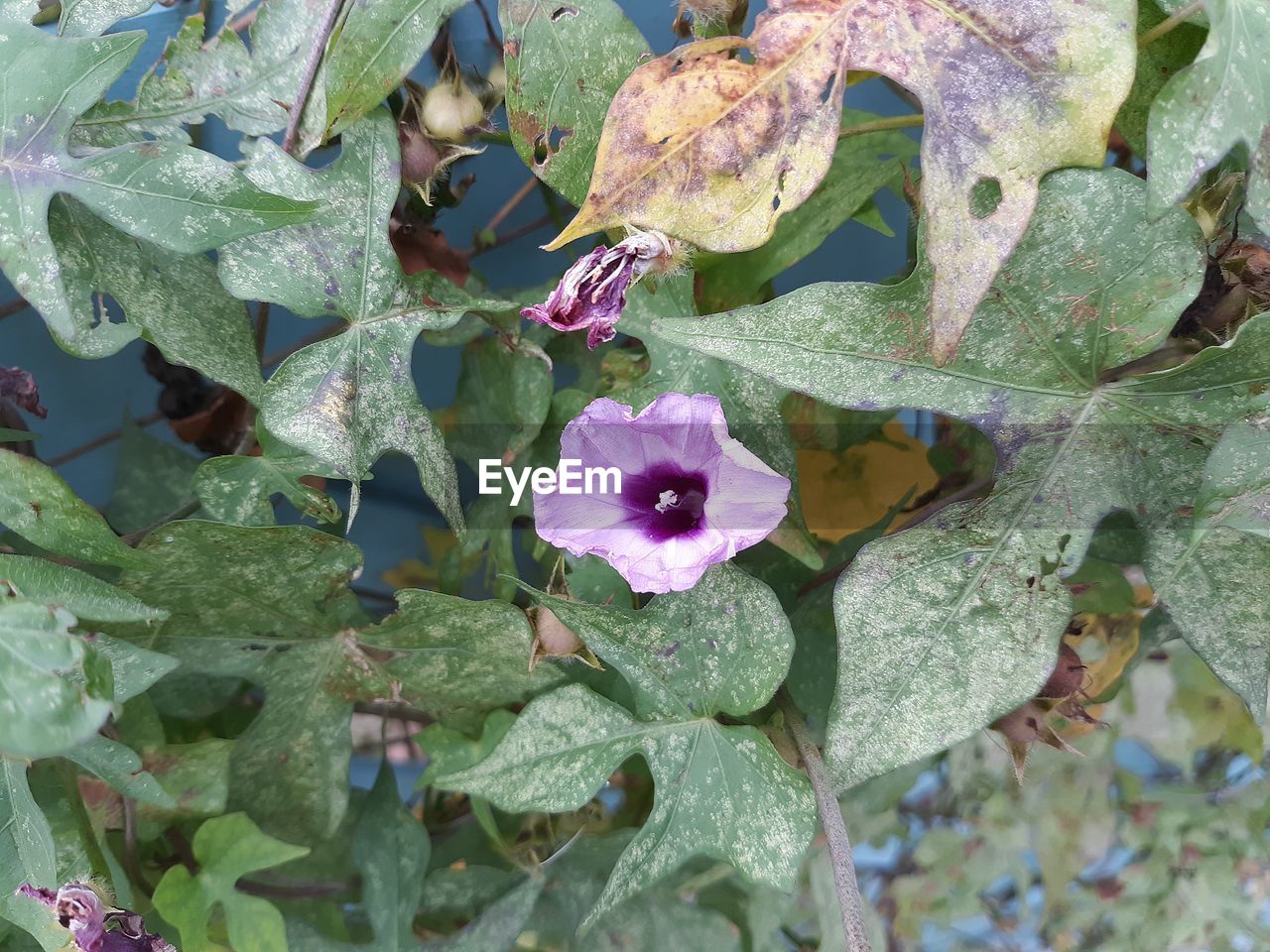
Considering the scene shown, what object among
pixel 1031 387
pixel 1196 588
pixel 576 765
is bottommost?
pixel 576 765

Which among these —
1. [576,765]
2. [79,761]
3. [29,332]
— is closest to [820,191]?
[576,765]

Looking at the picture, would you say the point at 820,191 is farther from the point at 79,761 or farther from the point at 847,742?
the point at 79,761

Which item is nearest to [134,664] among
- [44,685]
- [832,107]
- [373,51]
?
[44,685]

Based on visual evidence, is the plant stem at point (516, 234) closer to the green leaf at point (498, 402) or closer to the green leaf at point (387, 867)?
the green leaf at point (498, 402)

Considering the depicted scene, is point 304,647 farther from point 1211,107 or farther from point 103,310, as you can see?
point 1211,107

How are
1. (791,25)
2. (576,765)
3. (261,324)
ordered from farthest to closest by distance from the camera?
(261,324) < (576,765) < (791,25)

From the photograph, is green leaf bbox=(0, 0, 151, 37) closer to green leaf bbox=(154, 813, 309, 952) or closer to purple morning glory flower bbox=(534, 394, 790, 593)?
purple morning glory flower bbox=(534, 394, 790, 593)
